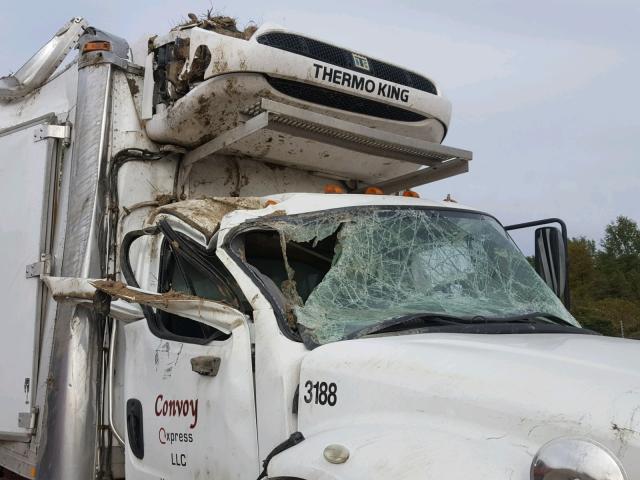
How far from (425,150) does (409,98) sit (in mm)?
425

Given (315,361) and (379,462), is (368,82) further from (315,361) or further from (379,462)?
(379,462)

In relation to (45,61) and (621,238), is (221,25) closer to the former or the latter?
(45,61)

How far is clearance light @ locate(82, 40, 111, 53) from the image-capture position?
5.01m

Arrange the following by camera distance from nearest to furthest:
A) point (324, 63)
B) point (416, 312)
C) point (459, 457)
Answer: point (459, 457) < point (416, 312) < point (324, 63)

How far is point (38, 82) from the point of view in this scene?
5715mm

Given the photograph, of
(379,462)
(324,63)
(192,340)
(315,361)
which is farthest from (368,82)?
(379,462)

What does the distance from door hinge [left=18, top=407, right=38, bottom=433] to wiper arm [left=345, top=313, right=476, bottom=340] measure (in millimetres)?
2746

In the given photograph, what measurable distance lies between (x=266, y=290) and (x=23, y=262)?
8.78 ft

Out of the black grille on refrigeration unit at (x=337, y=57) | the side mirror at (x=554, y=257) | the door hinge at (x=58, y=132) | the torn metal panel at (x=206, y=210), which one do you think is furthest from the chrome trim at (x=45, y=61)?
the side mirror at (x=554, y=257)

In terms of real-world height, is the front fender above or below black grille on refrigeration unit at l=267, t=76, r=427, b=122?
below

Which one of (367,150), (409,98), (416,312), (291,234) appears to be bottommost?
(416,312)

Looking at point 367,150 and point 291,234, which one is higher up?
point 367,150

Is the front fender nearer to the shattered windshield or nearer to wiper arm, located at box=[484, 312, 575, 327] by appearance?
the shattered windshield

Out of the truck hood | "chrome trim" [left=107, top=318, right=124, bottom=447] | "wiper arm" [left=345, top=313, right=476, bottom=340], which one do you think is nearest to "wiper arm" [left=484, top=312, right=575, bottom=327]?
"wiper arm" [left=345, top=313, right=476, bottom=340]
